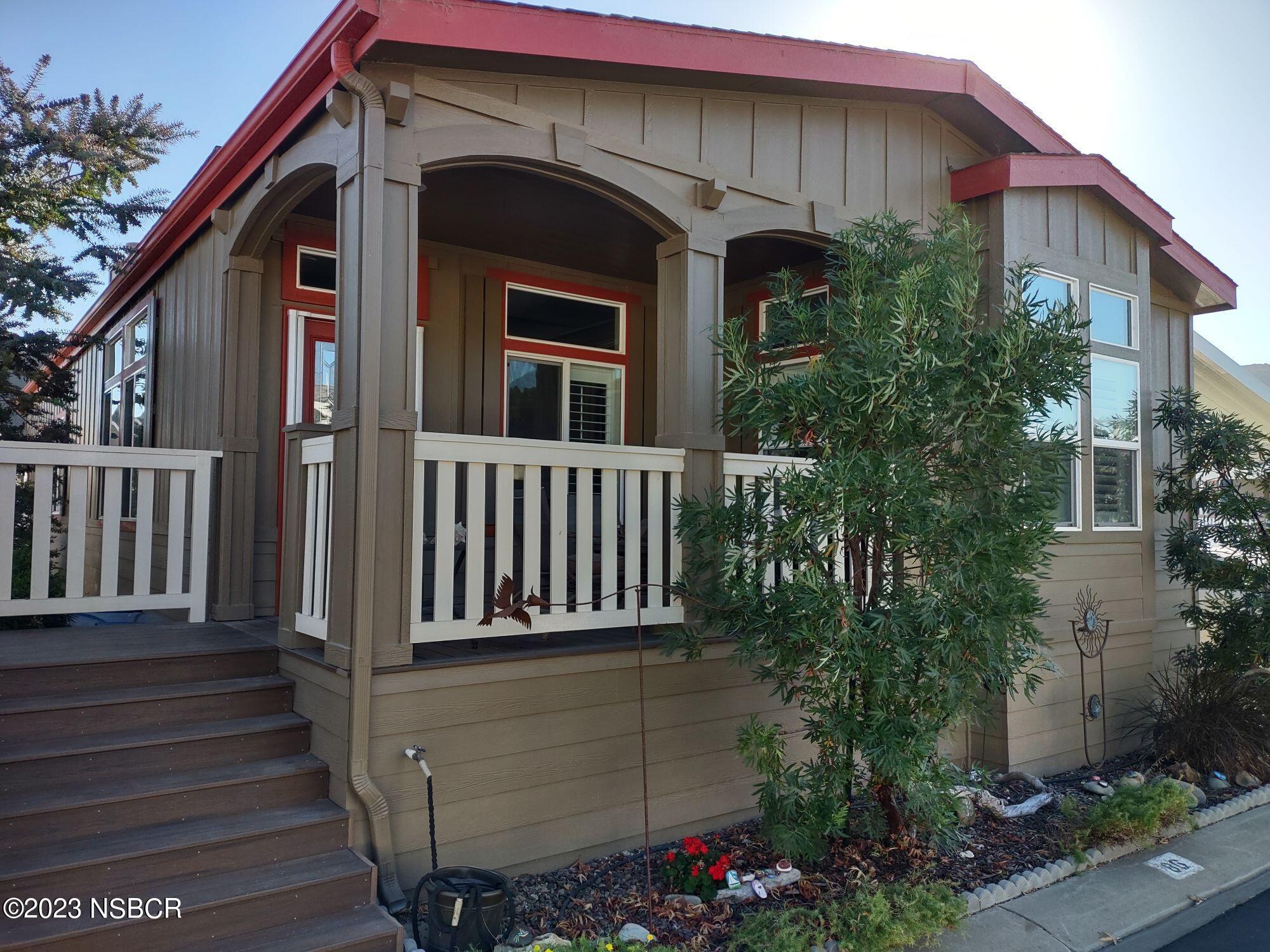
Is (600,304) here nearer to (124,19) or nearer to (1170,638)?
(1170,638)

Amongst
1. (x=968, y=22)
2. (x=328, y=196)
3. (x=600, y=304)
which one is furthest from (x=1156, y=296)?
(x=328, y=196)

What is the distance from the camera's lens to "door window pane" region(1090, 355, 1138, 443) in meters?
6.10

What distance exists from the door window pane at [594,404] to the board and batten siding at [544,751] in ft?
8.59

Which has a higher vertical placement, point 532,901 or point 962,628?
point 962,628

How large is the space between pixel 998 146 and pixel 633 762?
4.73m

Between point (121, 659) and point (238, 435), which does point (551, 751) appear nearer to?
point (121, 659)

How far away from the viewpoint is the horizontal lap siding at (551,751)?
11.0 feet

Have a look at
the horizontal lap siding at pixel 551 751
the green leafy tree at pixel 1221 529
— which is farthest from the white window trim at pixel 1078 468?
the horizontal lap siding at pixel 551 751

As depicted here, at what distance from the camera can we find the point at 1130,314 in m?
6.40

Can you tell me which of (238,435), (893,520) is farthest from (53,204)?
(893,520)

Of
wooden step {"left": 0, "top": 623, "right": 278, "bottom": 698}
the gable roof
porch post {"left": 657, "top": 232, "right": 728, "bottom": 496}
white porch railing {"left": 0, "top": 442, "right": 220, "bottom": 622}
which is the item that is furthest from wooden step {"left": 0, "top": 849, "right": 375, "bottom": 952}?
the gable roof

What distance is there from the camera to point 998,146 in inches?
230

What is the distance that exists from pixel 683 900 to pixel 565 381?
12.9 feet

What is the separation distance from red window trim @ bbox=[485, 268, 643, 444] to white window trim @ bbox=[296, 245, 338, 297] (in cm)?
108
